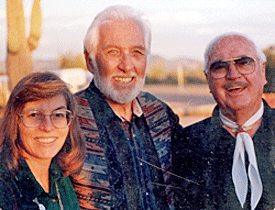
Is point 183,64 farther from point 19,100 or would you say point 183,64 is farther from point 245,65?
point 19,100

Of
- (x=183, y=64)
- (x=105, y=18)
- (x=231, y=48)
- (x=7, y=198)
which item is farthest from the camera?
(x=183, y=64)

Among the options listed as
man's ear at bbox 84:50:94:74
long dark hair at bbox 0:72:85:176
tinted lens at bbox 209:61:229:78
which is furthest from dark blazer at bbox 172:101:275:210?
long dark hair at bbox 0:72:85:176

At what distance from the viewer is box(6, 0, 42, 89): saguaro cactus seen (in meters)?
2.21

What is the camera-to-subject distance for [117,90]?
2.43m

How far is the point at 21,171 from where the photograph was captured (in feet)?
6.89

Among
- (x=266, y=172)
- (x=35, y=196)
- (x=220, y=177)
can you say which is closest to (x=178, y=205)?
(x=220, y=177)

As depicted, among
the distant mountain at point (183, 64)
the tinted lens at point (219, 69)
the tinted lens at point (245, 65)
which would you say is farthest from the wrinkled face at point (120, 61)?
the tinted lens at point (245, 65)

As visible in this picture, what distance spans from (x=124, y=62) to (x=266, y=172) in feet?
3.78

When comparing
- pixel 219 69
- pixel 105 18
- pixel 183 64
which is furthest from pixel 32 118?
pixel 219 69

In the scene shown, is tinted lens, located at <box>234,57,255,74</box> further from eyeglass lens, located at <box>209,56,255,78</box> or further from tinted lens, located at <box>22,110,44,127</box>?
tinted lens, located at <box>22,110,44,127</box>

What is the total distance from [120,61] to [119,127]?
16.4 inches

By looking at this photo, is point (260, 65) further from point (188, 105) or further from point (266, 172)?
point (266, 172)

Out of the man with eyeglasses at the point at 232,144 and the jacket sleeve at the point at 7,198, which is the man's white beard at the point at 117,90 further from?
the jacket sleeve at the point at 7,198

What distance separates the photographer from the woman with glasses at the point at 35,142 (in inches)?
81.3
